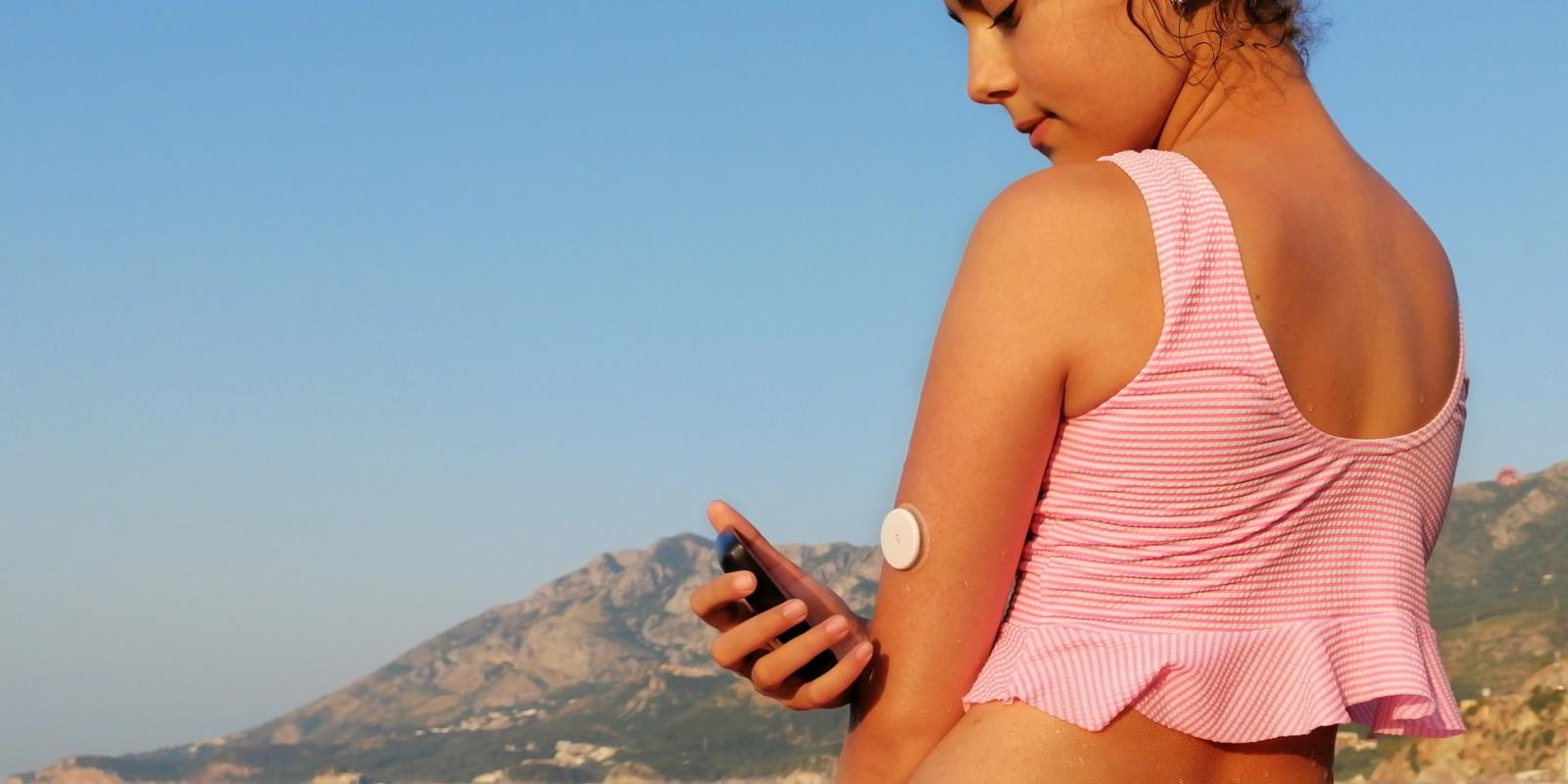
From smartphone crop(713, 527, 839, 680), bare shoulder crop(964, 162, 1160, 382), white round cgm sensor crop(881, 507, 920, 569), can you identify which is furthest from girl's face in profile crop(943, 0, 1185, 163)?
smartphone crop(713, 527, 839, 680)

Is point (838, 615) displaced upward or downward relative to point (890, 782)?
upward

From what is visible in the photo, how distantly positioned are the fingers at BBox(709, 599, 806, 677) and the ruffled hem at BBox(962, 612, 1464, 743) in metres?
0.26

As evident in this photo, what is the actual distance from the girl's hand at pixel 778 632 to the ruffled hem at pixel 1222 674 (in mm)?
174

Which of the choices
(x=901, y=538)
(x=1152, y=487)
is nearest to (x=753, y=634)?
(x=901, y=538)

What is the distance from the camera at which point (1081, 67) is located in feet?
6.93

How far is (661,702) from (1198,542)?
119365 mm

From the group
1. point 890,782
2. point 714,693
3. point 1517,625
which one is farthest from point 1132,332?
point 714,693

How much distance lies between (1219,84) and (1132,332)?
570mm

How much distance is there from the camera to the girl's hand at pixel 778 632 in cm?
193

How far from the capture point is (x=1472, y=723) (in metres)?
33.4

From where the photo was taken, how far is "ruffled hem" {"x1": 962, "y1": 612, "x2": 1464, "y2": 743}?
5.91ft

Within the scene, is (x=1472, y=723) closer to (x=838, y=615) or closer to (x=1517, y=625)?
(x=838, y=615)

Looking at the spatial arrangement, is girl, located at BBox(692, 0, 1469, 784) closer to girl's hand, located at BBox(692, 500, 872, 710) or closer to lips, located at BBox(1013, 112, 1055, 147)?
girl's hand, located at BBox(692, 500, 872, 710)

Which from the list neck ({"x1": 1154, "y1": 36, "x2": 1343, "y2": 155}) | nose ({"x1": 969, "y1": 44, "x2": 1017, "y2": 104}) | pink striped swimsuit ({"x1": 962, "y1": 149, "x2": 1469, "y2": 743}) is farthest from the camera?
nose ({"x1": 969, "y1": 44, "x2": 1017, "y2": 104})
